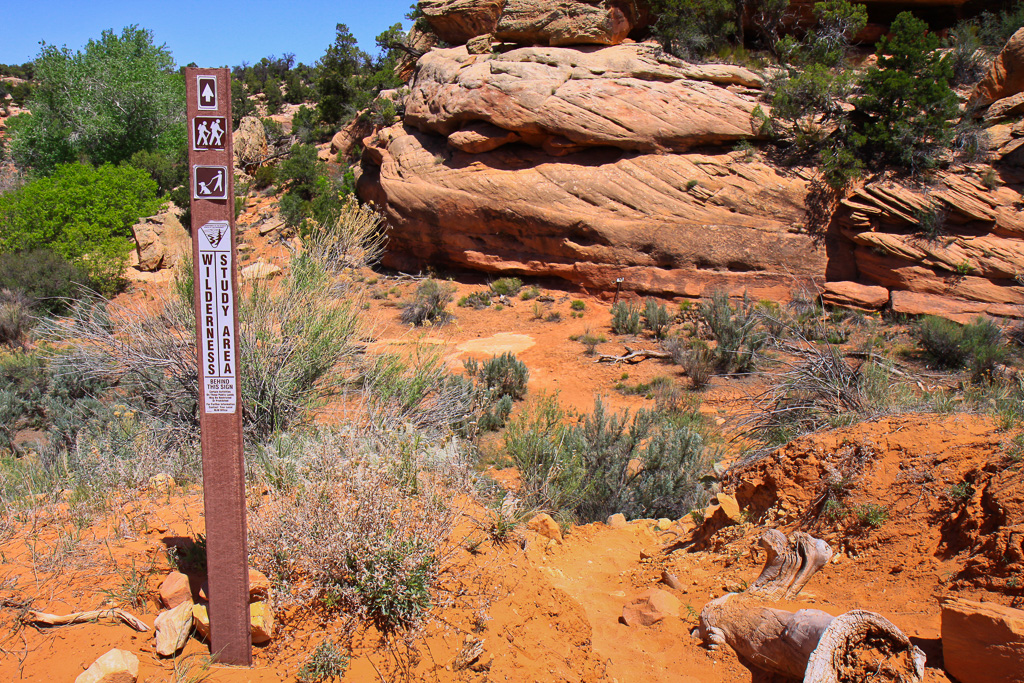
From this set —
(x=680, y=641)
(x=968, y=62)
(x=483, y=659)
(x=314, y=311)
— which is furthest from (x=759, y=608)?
(x=968, y=62)

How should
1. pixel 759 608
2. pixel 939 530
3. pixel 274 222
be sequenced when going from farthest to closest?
pixel 274 222, pixel 939 530, pixel 759 608

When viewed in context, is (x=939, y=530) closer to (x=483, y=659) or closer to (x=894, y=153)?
(x=483, y=659)

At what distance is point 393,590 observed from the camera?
109 inches

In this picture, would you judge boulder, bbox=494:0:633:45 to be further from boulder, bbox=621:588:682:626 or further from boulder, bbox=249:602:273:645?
boulder, bbox=249:602:273:645

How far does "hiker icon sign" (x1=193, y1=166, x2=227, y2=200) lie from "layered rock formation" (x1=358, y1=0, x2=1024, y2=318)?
35.9 feet

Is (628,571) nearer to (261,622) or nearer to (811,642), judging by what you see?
(811,642)

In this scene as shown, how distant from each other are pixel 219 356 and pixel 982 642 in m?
3.01

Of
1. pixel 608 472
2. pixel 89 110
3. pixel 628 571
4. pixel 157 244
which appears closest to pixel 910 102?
pixel 608 472

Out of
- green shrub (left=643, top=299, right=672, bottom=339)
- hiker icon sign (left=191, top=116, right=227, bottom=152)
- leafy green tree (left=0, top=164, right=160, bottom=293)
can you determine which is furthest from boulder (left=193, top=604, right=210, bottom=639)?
leafy green tree (left=0, top=164, right=160, bottom=293)

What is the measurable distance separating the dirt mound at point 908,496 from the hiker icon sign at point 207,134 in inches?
136

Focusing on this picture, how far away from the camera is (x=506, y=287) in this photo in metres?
14.1

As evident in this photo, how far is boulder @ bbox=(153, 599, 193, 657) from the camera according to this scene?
2.59 meters

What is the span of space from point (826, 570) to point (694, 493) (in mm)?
1919

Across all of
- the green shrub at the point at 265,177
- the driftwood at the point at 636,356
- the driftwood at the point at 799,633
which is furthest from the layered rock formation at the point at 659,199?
the green shrub at the point at 265,177
